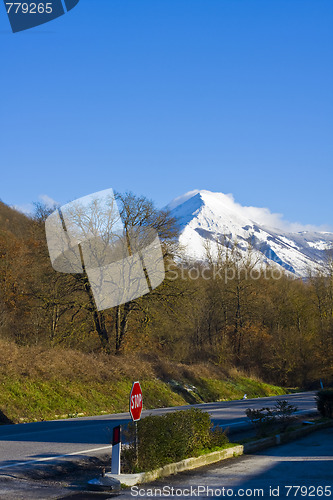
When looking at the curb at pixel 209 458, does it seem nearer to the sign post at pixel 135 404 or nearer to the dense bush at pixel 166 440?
the dense bush at pixel 166 440

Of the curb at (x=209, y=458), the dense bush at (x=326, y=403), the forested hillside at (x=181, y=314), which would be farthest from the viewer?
the forested hillside at (x=181, y=314)

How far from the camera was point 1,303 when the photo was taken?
Result: 117 feet

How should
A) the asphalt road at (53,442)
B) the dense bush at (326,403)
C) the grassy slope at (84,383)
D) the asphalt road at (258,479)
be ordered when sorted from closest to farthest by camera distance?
the asphalt road at (258,479) → the asphalt road at (53,442) → the dense bush at (326,403) → the grassy slope at (84,383)

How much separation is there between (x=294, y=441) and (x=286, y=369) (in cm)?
3860

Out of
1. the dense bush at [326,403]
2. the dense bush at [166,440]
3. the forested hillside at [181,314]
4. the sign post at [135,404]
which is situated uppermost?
the forested hillside at [181,314]

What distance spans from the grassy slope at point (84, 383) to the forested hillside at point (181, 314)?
2.18 metres

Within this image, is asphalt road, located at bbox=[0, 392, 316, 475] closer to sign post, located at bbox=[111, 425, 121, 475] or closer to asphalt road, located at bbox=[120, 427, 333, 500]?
sign post, located at bbox=[111, 425, 121, 475]

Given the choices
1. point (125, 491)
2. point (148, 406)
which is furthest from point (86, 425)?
point (148, 406)

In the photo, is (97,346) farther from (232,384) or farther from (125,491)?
(125,491)

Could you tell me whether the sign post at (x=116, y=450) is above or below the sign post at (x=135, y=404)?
below

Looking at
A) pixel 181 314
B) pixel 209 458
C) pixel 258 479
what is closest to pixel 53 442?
pixel 209 458

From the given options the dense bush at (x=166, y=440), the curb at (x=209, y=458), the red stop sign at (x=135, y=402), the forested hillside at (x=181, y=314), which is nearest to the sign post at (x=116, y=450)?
the curb at (x=209, y=458)

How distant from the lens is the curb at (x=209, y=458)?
7.80 m

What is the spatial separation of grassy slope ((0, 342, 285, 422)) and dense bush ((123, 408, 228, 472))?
10155mm
